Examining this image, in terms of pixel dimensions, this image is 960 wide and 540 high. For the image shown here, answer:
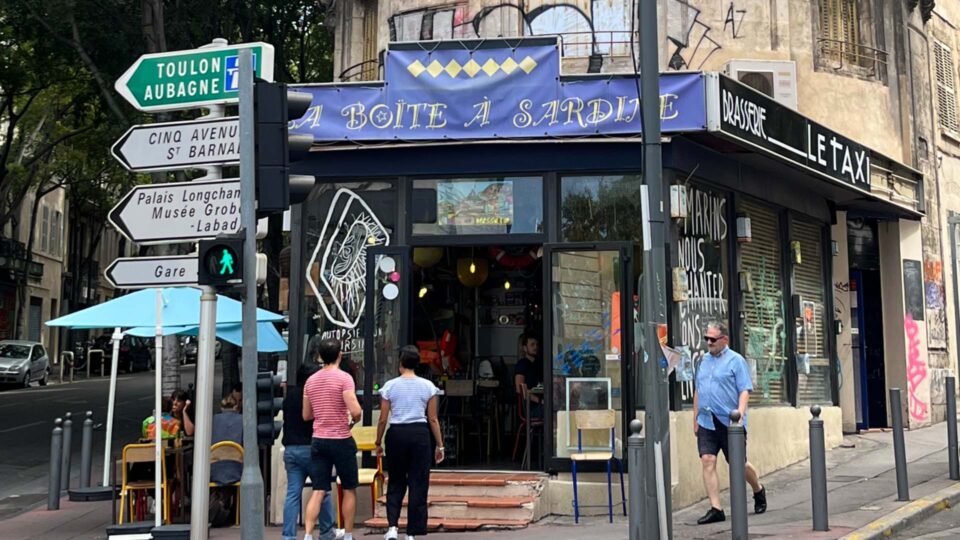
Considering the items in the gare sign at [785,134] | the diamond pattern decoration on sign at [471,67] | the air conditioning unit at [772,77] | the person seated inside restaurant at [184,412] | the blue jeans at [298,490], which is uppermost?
the air conditioning unit at [772,77]

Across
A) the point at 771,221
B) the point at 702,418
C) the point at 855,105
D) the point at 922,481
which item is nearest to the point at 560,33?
the point at 771,221

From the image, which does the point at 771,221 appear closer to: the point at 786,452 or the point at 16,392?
the point at 786,452

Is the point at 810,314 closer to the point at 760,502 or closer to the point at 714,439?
the point at 760,502

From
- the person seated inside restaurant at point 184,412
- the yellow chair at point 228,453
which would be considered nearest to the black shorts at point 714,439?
the yellow chair at point 228,453

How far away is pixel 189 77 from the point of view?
820 centimetres

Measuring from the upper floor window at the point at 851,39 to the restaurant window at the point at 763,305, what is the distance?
10.2 feet

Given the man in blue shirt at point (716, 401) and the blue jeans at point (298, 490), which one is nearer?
the blue jeans at point (298, 490)

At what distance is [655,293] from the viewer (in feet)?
27.5

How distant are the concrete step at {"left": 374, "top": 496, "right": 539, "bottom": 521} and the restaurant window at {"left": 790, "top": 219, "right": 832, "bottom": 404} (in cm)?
525

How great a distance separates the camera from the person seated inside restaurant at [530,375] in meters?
12.3

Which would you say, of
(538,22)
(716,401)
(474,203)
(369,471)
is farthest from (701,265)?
(369,471)

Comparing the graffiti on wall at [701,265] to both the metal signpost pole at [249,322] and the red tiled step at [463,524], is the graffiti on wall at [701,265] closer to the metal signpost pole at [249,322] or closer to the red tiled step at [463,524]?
the red tiled step at [463,524]

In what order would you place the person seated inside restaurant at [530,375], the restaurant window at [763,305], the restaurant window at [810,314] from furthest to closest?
the restaurant window at [810,314] → the restaurant window at [763,305] → the person seated inside restaurant at [530,375]

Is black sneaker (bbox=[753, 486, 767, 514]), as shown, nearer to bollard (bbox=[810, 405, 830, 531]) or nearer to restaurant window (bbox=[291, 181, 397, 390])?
bollard (bbox=[810, 405, 830, 531])
